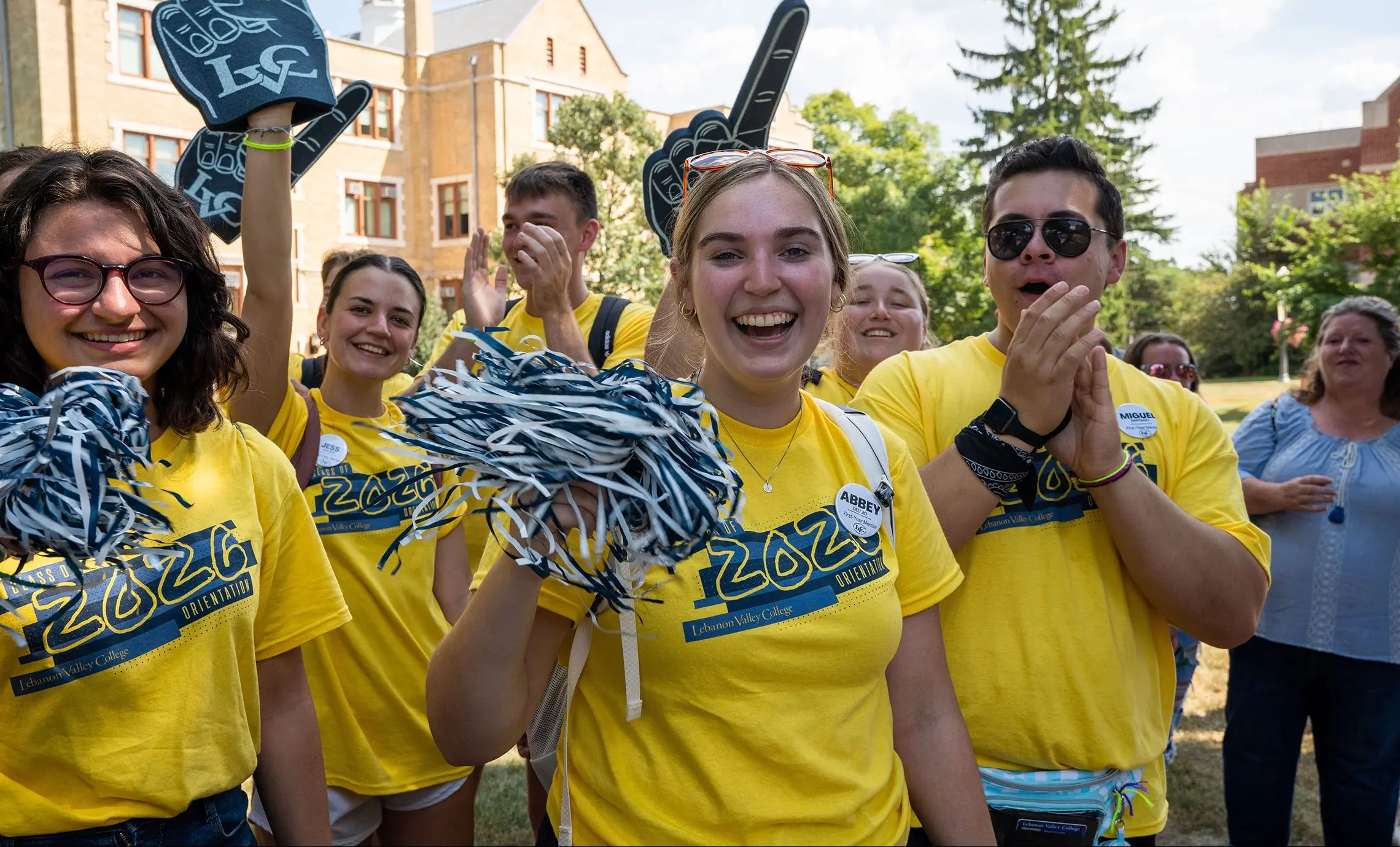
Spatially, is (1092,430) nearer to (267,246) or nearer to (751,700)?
(751,700)

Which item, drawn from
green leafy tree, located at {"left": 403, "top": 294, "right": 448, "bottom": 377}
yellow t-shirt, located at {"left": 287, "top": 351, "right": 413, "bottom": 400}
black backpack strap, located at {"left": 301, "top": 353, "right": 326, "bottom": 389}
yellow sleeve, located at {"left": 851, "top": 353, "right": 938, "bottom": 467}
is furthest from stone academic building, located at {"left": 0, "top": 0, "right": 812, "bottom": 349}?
yellow sleeve, located at {"left": 851, "top": 353, "right": 938, "bottom": 467}

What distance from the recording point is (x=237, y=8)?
101 inches

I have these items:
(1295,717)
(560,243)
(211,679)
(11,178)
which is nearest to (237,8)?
(11,178)

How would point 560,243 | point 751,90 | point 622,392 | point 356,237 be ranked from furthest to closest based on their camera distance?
point 356,237 < point 751,90 < point 560,243 < point 622,392

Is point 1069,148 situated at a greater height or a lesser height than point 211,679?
greater

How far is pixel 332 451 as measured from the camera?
3.49m

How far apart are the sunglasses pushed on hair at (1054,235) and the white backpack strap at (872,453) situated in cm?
67

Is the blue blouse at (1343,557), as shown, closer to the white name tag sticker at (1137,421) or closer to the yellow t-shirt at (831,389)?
the yellow t-shirt at (831,389)

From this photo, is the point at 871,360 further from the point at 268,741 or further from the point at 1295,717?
the point at 268,741

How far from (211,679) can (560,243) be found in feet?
6.05

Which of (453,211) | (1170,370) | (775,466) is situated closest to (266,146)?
(775,466)

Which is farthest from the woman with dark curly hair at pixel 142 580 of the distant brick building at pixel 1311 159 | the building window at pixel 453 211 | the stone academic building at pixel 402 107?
the distant brick building at pixel 1311 159

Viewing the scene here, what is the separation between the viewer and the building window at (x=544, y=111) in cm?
3388

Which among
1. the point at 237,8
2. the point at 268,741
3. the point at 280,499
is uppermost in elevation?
the point at 237,8
